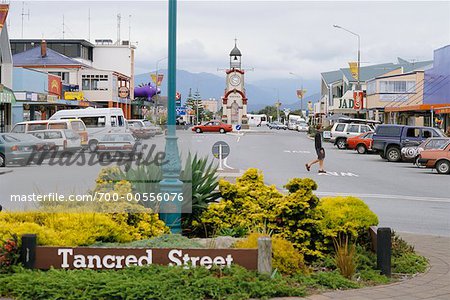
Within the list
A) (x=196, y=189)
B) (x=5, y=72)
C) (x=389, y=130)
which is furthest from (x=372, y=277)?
(x=5, y=72)

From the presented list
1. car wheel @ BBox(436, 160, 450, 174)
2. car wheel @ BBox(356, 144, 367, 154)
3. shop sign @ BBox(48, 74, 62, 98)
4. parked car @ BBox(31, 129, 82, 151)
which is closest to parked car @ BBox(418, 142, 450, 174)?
car wheel @ BBox(436, 160, 450, 174)

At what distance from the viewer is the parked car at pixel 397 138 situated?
35.9 meters

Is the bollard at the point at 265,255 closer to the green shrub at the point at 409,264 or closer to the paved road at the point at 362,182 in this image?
the green shrub at the point at 409,264

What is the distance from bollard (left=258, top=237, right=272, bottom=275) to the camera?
735 centimetres

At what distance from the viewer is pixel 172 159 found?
9641 millimetres

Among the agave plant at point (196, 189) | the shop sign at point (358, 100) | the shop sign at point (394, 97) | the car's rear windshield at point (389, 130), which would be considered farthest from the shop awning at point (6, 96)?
the shop sign at point (358, 100)

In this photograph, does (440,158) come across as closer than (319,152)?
No

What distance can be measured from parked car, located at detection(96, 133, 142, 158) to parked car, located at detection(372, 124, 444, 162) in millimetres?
26926

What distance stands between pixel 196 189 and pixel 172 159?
2.41 ft

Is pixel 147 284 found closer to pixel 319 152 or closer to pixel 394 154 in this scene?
pixel 319 152

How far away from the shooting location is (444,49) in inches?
1999

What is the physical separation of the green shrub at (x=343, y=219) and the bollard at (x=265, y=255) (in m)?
1.59

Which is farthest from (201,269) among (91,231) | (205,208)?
(205,208)

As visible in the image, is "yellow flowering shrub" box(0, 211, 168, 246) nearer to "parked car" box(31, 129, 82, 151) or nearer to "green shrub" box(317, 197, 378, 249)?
"parked car" box(31, 129, 82, 151)
